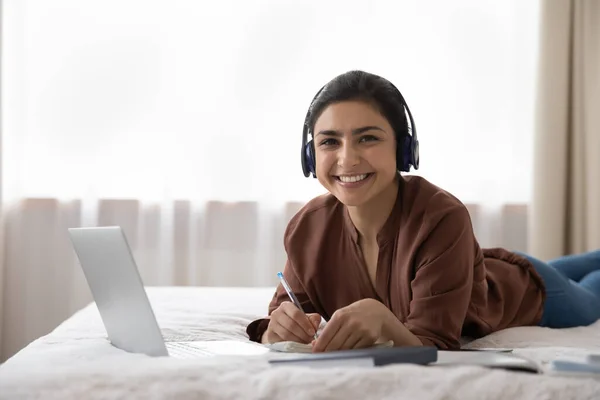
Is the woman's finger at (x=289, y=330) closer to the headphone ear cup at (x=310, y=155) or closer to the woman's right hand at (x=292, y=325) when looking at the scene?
the woman's right hand at (x=292, y=325)

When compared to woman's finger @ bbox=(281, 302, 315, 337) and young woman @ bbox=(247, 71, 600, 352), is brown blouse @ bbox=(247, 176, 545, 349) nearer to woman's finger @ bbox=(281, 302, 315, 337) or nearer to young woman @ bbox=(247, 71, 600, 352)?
young woman @ bbox=(247, 71, 600, 352)

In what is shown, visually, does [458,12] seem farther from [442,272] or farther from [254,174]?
[442,272]

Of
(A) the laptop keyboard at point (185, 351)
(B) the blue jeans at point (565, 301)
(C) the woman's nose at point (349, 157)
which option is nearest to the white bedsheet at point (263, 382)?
(A) the laptop keyboard at point (185, 351)

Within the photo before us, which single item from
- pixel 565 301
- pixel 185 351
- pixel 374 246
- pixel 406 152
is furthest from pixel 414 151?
pixel 565 301

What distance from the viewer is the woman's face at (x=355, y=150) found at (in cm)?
137

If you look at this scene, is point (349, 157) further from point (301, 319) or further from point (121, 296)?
point (121, 296)

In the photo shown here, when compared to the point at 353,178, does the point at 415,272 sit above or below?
below

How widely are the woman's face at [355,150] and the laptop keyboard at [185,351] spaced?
0.40 metres

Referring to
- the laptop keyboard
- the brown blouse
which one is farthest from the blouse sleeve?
the laptop keyboard

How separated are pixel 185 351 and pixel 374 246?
1.58ft

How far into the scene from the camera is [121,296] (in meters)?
1.12

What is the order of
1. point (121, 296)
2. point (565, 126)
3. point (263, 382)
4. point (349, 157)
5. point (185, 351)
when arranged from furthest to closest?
point (565, 126) → point (349, 157) → point (185, 351) → point (121, 296) → point (263, 382)

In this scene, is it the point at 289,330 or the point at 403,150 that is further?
the point at 403,150

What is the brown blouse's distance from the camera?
132cm
